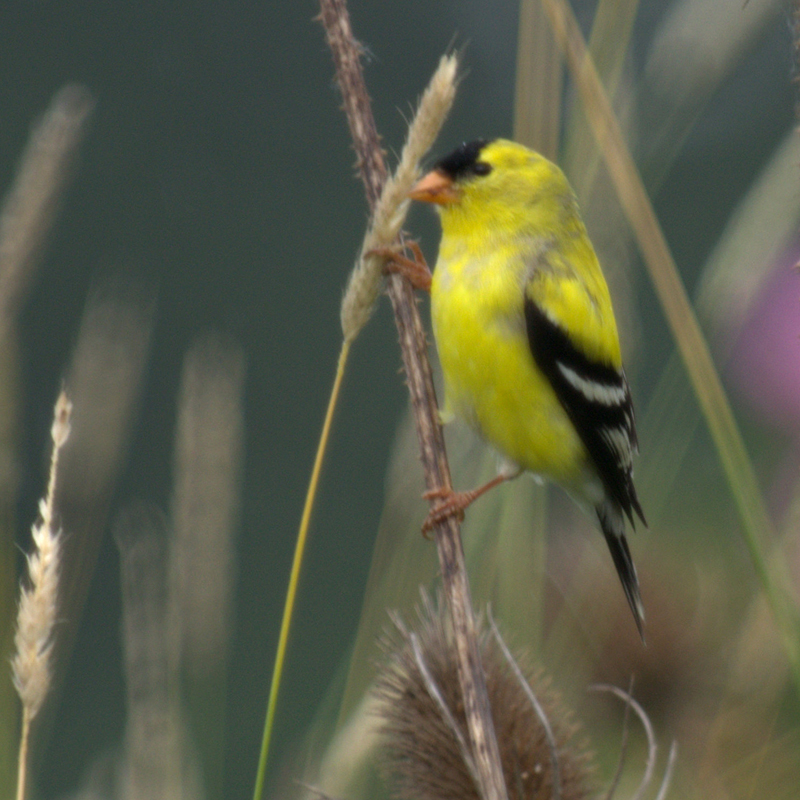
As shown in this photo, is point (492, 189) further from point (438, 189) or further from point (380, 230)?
point (380, 230)

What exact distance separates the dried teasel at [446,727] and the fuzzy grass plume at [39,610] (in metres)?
0.52

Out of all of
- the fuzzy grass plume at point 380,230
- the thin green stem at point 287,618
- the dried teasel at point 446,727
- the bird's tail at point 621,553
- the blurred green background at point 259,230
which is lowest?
the blurred green background at point 259,230

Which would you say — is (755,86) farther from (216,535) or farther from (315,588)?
(216,535)

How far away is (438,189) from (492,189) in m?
0.13

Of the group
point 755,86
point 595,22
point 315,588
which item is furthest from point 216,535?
point 315,588

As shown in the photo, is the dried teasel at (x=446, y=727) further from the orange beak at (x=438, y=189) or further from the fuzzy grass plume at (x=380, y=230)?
the orange beak at (x=438, y=189)

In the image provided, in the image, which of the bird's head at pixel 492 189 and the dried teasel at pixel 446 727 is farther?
the bird's head at pixel 492 189

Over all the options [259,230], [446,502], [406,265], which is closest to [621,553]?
[446,502]

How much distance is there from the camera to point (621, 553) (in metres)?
2.76

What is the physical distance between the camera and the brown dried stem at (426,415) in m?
1.64

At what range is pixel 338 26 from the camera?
6.37 feet

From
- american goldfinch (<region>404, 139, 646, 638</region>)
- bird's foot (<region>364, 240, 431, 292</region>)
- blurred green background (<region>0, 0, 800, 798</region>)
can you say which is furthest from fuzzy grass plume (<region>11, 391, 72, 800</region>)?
blurred green background (<region>0, 0, 800, 798</region>)

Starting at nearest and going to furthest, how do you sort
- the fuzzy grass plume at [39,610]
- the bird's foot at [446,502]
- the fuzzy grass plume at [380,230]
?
the fuzzy grass plume at [39,610] → the fuzzy grass plume at [380,230] → the bird's foot at [446,502]

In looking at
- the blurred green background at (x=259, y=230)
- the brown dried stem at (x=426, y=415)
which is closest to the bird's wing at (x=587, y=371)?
the brown dried stem at (x=426, y=415)
